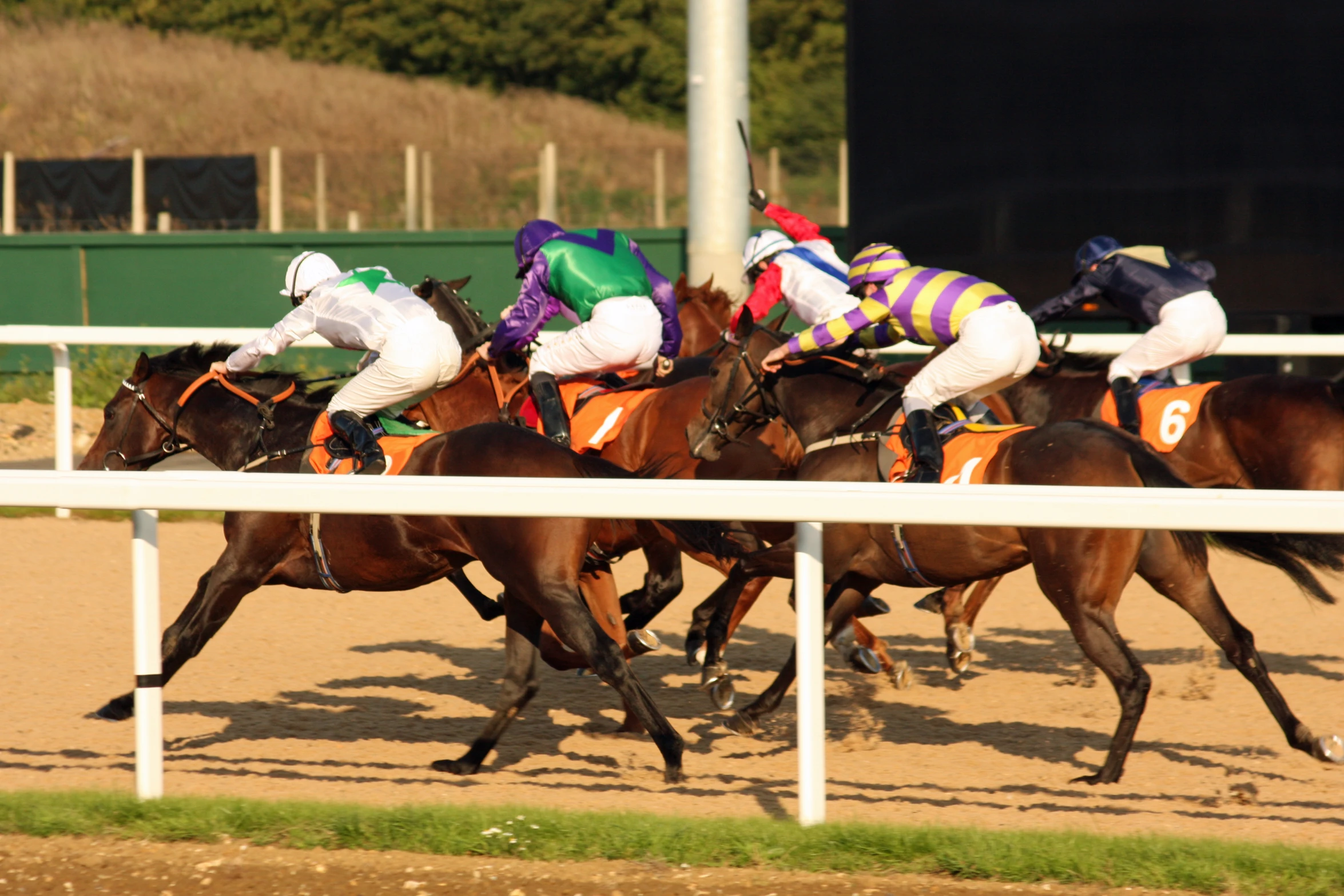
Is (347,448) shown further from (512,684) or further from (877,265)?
(877,265)

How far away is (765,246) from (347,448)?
2.78 m

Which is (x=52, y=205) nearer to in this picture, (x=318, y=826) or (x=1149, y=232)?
(x=1149, y=232)

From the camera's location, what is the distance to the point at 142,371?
18.3ft

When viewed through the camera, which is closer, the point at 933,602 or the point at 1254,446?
the point at 1254,446

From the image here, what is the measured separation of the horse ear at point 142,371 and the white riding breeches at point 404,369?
2.37 ft

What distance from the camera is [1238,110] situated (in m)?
9.14

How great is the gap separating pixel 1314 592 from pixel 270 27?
27.6 m

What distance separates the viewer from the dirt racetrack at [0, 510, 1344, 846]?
4234 millimetres

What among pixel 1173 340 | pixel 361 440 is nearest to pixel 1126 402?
pixel 1173 340

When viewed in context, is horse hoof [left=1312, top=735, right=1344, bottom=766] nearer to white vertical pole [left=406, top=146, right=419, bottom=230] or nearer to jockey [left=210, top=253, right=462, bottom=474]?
jockey [left=210, top=253, right=462, bottom=474]

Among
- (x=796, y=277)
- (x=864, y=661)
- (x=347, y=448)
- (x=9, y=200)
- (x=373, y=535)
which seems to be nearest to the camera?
(x=373, y=535)

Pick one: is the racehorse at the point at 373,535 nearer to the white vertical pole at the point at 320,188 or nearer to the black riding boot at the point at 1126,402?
the black riding boot at the point at 1126,402

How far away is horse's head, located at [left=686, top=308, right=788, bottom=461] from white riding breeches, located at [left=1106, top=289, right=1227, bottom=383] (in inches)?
62.4

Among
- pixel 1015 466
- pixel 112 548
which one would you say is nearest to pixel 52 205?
pixel 112 548
